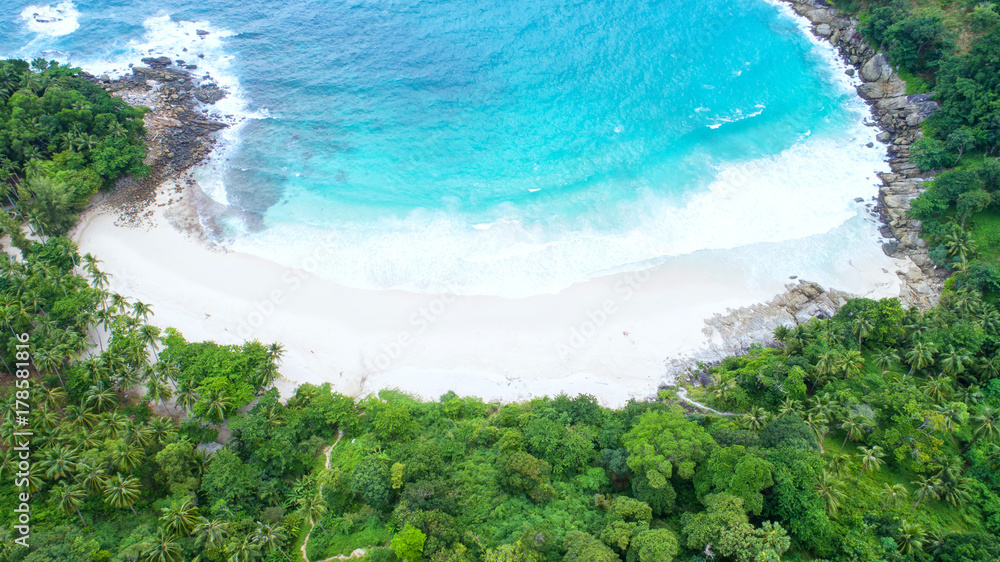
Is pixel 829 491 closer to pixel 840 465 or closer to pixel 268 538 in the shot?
pixel 840 465

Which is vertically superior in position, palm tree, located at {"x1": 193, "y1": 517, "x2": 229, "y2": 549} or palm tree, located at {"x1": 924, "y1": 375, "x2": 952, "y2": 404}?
palm tree, located at {"x1": 193, "y1": 517, "x2": 229, "y2": 549}

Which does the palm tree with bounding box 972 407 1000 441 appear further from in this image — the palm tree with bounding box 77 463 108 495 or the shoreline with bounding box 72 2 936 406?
the palm tree with bounding box 77 463 108 495

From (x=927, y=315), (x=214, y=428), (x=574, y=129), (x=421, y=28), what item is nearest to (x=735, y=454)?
(x=927, y=315)

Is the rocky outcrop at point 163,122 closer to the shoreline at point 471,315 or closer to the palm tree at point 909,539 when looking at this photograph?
the shoreline at point 471,315

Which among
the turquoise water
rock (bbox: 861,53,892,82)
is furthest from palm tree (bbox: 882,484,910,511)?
rock (bbox: 861,53,892,82)

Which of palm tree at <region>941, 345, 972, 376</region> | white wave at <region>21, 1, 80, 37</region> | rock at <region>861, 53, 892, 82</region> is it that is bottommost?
palm tree at <region>941, 345, 972, 376</region>

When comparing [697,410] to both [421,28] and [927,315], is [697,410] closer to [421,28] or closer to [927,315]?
[927,315]

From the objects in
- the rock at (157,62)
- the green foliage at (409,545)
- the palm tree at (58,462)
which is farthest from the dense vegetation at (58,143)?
the green foliage at (409,545)
